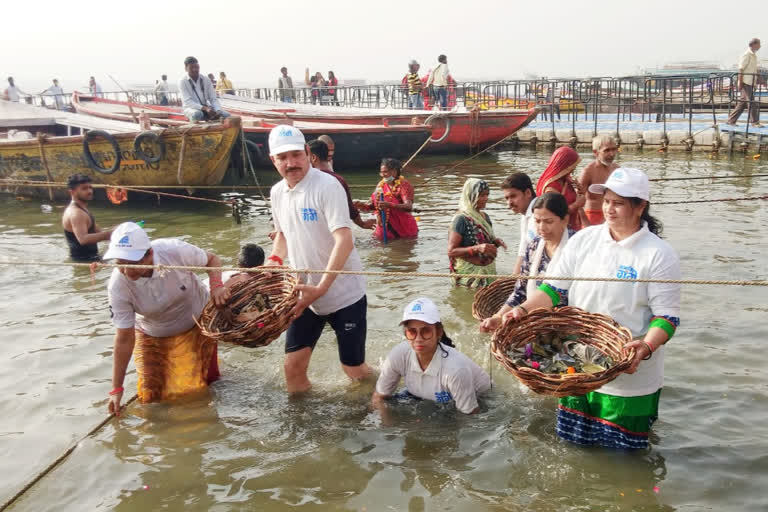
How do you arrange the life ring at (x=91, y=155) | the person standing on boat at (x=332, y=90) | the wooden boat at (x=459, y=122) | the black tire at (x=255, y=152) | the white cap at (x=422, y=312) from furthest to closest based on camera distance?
the person standing on boat at (x=332, y=90) < the wooden boat at (x=459, y=122) < the black tire at (x=255, y=152) < the life ring at (x=91, y=155) < the white cap at (x=422, y=312)

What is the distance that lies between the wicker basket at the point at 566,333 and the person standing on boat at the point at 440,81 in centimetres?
1726

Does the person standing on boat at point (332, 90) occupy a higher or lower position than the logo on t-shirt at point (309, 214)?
higher

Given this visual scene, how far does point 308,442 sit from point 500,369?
5.52 feet

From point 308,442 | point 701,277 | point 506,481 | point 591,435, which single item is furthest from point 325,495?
point 701,277

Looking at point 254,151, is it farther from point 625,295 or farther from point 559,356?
point 625,295

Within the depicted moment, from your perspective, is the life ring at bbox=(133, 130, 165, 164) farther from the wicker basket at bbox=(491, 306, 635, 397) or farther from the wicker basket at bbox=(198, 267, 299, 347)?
the wicker basket at bbox=(491, 306, 635, 397)

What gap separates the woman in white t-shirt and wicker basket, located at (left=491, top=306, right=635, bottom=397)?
2.12 feet

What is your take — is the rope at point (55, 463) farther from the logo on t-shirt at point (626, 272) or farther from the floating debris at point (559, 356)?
the logo on t-shirt at point (626, 272)

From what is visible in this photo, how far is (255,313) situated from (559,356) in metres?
2.00

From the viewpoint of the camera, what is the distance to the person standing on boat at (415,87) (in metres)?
19.9

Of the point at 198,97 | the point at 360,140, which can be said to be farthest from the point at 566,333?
the point at 360,140

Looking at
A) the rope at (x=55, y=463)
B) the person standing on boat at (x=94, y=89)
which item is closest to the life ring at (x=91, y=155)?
the rope at (x=55, y=463)

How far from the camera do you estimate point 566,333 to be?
333cm

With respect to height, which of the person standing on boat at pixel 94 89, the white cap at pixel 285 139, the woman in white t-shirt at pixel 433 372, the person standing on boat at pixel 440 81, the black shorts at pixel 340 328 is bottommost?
the woman in white t-shirt at pixel 433 372
